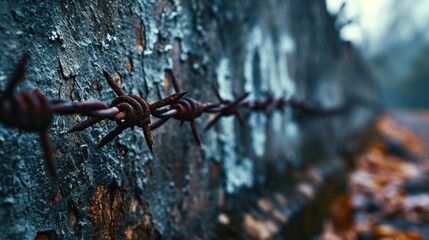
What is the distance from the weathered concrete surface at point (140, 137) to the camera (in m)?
0.67

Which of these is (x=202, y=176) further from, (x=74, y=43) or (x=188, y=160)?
(x=74, y=43)

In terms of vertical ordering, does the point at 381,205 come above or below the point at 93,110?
below

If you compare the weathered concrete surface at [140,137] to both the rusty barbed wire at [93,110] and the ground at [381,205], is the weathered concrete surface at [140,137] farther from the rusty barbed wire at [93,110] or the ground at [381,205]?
the ground at [381,205]

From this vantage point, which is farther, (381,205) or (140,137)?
(381,205)

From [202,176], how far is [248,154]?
17.0 inches

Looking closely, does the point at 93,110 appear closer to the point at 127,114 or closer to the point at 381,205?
the point at 127,114

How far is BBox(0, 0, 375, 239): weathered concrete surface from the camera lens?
668mm

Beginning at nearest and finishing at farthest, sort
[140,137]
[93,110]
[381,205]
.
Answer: [93,110], [140,137], [381,205]

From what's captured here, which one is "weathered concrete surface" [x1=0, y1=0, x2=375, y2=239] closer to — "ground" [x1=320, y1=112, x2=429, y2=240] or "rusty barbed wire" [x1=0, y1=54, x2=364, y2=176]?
"rusty barbed wire" [x1=0, y1=54, x2=364, y2=176]

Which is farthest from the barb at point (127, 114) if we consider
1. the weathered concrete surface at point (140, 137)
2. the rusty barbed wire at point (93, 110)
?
the weathered concrete surface at point (140, 137)

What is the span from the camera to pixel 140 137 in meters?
0.99

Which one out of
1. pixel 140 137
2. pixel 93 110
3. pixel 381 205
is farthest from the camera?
pixel 381 205

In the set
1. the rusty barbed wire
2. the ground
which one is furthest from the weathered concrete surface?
the ground

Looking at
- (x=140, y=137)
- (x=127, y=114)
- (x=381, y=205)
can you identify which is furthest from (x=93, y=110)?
(x=381, y=205)
